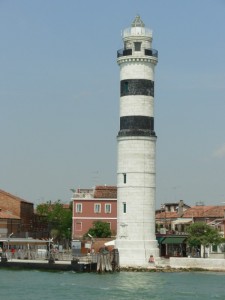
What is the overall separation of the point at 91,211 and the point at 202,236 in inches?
390

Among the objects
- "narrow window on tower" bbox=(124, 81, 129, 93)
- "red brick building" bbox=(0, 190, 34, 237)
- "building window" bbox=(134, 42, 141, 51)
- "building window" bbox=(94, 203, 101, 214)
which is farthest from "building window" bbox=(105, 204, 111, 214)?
"building window" bbox=(134, 42, 141, 51)

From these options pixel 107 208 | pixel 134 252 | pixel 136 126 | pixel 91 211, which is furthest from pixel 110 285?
pixel 107 208

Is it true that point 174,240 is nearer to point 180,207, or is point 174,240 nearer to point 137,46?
point 137,46

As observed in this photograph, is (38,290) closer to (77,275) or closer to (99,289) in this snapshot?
(99,289)

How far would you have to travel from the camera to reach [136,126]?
51656 millimetres

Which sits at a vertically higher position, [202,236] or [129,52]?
[129,52]

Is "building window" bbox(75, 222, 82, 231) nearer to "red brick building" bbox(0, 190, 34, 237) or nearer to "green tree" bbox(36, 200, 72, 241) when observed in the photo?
"red brick building" bbox(0, 190, 34, 237)

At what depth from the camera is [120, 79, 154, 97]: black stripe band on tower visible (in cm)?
5178

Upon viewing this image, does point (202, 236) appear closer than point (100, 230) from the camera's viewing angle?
Yes

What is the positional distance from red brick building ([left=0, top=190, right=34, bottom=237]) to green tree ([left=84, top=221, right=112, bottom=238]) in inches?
302

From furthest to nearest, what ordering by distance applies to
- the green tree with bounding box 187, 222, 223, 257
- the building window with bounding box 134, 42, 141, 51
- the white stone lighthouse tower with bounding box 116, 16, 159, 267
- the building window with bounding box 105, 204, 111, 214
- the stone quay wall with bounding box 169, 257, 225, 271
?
the building window with bounding box 105, 204, 111, 214 < the green tree with bounding box 187, 222, 223, 257 < the building window with bounding box 134, 42, 141, 51 < the stone quay wall with bounding box 169, 257, 225, 271 < the white stone lighthouse tower with bounding box 116, 16, 159, 267

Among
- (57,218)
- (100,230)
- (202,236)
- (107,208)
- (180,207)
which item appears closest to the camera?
(202,236)

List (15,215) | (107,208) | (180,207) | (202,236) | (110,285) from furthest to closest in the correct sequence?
(180,207) → (15,215) → (107,208) → (202,236) → (110,285)

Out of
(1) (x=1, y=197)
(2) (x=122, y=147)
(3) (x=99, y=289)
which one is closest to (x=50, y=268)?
(2) (x=122, y=147)
